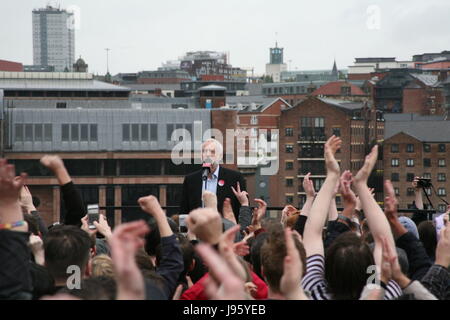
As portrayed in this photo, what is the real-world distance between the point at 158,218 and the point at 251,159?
72.2 meters

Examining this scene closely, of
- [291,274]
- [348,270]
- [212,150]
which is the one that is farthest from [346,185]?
[212,150]

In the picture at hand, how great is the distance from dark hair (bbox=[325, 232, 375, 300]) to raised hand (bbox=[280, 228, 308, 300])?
59cm

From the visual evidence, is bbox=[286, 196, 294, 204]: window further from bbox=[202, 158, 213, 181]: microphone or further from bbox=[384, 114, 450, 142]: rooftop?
bbox=[202, 158, 213, 181]: microphone

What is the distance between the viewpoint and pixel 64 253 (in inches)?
162

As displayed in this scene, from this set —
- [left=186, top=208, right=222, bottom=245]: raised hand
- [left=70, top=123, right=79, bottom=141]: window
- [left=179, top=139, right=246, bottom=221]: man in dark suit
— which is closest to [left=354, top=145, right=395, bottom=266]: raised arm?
[left=186, top=208, right=222, bottom=245]: raised hand

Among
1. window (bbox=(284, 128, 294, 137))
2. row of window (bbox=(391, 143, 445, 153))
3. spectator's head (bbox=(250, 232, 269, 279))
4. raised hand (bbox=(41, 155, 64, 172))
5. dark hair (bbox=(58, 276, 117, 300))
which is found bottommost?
row of window (bbox=(391, 143, 445, 153))

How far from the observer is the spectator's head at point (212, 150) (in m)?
7.13

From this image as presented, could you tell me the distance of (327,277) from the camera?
4086 mm

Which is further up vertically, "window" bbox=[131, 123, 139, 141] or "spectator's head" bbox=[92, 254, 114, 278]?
"spectator's head" bbox=[92, 254, 114, 278]

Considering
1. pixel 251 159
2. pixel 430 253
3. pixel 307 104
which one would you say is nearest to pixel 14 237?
pixel 430 253

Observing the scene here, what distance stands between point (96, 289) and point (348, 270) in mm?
1067

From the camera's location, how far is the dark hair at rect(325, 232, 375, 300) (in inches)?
157
